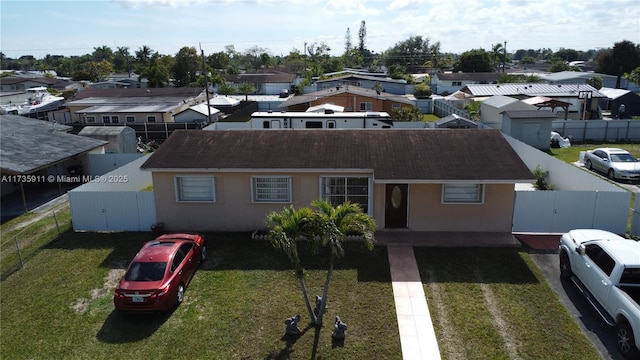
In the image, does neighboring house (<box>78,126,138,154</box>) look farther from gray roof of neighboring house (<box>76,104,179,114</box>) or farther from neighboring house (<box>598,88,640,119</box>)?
neighboring house (<box>598,88,640,119</box>)

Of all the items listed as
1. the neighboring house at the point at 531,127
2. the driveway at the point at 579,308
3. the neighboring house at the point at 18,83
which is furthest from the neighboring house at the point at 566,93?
the neighboring house at the point at 18,83

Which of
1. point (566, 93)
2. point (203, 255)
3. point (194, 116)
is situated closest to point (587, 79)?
point (566, 93)

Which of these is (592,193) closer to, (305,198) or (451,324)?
(451,324)

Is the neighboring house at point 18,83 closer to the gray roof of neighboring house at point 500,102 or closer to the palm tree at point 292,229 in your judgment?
the gray roof of neighboring house at point 500,102

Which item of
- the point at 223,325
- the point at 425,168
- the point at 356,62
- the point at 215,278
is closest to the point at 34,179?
the point at 215,278

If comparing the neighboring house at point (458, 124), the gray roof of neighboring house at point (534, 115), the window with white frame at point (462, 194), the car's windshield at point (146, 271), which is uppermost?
the gray roof of neighboring house at point (534, 115)

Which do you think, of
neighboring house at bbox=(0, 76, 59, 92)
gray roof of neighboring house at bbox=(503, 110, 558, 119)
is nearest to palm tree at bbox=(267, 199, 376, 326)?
gray roof of neighboring house at bbox=(503, 110, 558, 119)
